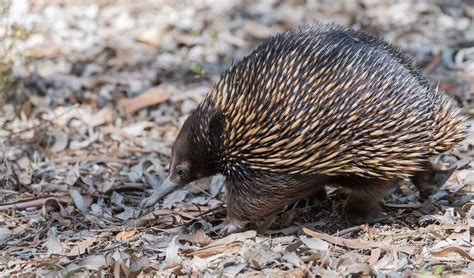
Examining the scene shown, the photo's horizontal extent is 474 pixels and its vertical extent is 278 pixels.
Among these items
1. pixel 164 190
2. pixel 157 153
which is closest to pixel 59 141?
pixel 157 153

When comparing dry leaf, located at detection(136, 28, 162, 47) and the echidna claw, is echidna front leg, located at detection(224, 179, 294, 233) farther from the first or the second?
dry leaf, located at detection(136, 28, 162, 47)

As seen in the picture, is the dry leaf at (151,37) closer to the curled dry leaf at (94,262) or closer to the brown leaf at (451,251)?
the curled dry leaf at (94,262)

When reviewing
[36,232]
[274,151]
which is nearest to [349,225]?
[274,151]

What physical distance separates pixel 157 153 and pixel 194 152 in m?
1.75

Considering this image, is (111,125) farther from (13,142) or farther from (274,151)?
(274,151)

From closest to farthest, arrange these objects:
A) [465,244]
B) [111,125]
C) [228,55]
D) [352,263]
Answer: [352,263], [465,244], [111,125], [228,55]

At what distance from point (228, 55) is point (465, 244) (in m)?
4.79

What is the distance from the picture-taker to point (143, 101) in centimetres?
809

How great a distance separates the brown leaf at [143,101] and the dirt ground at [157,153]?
0.06 feet

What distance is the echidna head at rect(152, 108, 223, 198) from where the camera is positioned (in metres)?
5.26

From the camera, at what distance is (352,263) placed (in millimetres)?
4602

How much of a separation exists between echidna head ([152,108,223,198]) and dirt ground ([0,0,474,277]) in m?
0.30

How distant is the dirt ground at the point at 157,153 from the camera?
4750 mm

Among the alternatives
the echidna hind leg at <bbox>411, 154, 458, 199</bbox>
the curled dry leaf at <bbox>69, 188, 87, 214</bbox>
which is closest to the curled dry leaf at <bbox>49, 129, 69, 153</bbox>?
the curled dry leaf at <bbox>69, 188, 87, 214</bbox>
